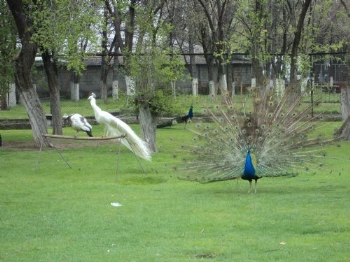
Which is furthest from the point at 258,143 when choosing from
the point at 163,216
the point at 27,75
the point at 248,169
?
the point at 27,75

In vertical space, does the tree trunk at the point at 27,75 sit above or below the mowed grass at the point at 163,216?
above

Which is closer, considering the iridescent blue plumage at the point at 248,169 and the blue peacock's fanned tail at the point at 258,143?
the iridescent blue plumage at the point at 248,169

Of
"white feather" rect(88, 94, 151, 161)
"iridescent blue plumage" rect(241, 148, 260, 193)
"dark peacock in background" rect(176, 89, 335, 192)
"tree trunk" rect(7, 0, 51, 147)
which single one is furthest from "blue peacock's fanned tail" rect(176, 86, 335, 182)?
"tree trunk" rect(7, 0, 51, 147)

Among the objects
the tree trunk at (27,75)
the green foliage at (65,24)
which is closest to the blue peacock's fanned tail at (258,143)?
the green foliage at (65,24)

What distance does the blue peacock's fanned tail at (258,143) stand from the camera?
43.8 feet

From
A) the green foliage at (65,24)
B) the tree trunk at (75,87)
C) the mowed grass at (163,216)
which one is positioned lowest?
the mowed grass at (163,216)

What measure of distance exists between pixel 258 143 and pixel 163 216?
275 centimetres

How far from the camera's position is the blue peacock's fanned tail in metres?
13.4

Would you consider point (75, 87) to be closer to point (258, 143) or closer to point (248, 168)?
point (258, 143)

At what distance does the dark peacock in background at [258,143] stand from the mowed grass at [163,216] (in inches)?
20.4

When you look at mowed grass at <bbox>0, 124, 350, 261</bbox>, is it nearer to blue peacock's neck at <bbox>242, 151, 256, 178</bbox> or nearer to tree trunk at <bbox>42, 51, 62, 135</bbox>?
blue peacock's neck at <bbox>242, 151, 256, 178</bbox>

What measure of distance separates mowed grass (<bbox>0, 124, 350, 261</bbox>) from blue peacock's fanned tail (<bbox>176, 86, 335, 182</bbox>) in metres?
0.53

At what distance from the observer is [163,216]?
11.7m

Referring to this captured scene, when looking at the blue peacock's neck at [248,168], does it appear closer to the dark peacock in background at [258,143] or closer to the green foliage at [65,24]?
the dark peacock in background at [258,143]
